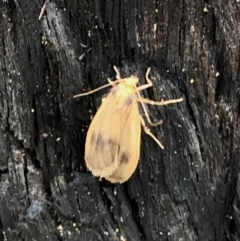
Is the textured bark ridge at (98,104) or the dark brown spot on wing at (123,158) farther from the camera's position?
the dark brown spot on wing at (123,158)

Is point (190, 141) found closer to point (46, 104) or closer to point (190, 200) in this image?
point (190, 200)

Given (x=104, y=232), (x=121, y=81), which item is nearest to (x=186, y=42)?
(x=121, y=81)

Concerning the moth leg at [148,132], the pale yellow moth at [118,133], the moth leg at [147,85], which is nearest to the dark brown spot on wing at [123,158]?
the pale yellow moth at [118,133]

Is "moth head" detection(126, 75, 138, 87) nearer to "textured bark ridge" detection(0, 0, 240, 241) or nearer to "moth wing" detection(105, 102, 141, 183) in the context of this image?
"textured bark ridge" detection(0, 0, 240, 241)

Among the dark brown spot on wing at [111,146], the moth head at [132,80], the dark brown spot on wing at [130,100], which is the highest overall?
the moth head at [132,80]

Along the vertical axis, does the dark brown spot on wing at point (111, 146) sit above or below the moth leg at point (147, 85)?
below

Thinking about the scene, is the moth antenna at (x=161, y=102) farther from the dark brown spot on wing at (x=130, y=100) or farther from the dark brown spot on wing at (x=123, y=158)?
the dark brown spot on wing at (x=123, y=158)

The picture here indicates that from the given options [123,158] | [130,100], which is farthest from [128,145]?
[130,100]

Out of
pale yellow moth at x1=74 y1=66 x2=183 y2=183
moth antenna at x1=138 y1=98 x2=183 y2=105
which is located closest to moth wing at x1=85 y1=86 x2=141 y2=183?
pale yellow moth at x1=74 y1=66 x2=183 y2=183
